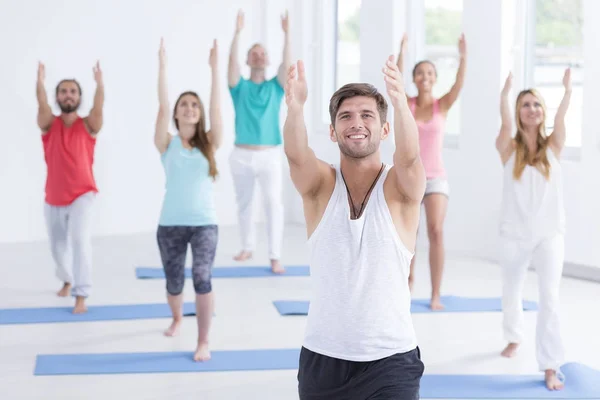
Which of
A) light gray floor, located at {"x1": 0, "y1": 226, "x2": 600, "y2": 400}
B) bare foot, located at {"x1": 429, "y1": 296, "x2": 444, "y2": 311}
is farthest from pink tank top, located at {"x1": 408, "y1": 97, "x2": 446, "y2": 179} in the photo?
light gray floor, located at {"x1": 0, "y1": 226, "x2": 600, "y2": 400}

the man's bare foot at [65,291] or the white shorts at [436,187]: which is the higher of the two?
the white shorts at [436,187]

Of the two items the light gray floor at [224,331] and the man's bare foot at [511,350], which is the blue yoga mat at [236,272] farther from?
the man's bare foot at [511,350]

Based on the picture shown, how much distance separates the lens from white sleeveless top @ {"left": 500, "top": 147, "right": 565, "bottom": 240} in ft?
12.8

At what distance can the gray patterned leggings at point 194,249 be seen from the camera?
4.24m

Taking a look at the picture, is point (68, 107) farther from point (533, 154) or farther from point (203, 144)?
point (533, 154)

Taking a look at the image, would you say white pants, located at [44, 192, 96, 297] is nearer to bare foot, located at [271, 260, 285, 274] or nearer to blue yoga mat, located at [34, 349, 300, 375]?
blue yoga mat, located at [34, 349, 300, 375]

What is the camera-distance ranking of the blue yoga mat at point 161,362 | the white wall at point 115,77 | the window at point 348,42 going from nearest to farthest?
the blue yoga mat at point 161,362, the white wall at point 115,77, the window at point 348,42

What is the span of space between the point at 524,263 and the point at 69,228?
8.60 feet

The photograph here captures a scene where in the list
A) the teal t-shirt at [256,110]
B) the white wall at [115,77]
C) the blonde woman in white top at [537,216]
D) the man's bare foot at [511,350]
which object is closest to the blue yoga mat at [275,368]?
the blonde woman in white top at [537,216]

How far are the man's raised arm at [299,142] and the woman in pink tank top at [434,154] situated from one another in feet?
A: 10.2

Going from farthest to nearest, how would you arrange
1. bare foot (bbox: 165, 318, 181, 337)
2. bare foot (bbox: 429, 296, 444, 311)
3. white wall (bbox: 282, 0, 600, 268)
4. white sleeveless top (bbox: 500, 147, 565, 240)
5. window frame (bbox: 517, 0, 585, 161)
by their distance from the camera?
window frame (bbox: 517, 0, 585, 161)
white wall (bbox: 282, 0, 600, 268)
bare foot (bbox: 429, 296, 444, 311)
bare foot (bbox: 165, 318, 181, 337)
white sleeveless top (bbox: 500, 147, 565, 240)

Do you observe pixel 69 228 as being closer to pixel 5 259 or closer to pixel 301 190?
pixel 5 259

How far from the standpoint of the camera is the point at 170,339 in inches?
185

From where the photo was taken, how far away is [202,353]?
169 inches
